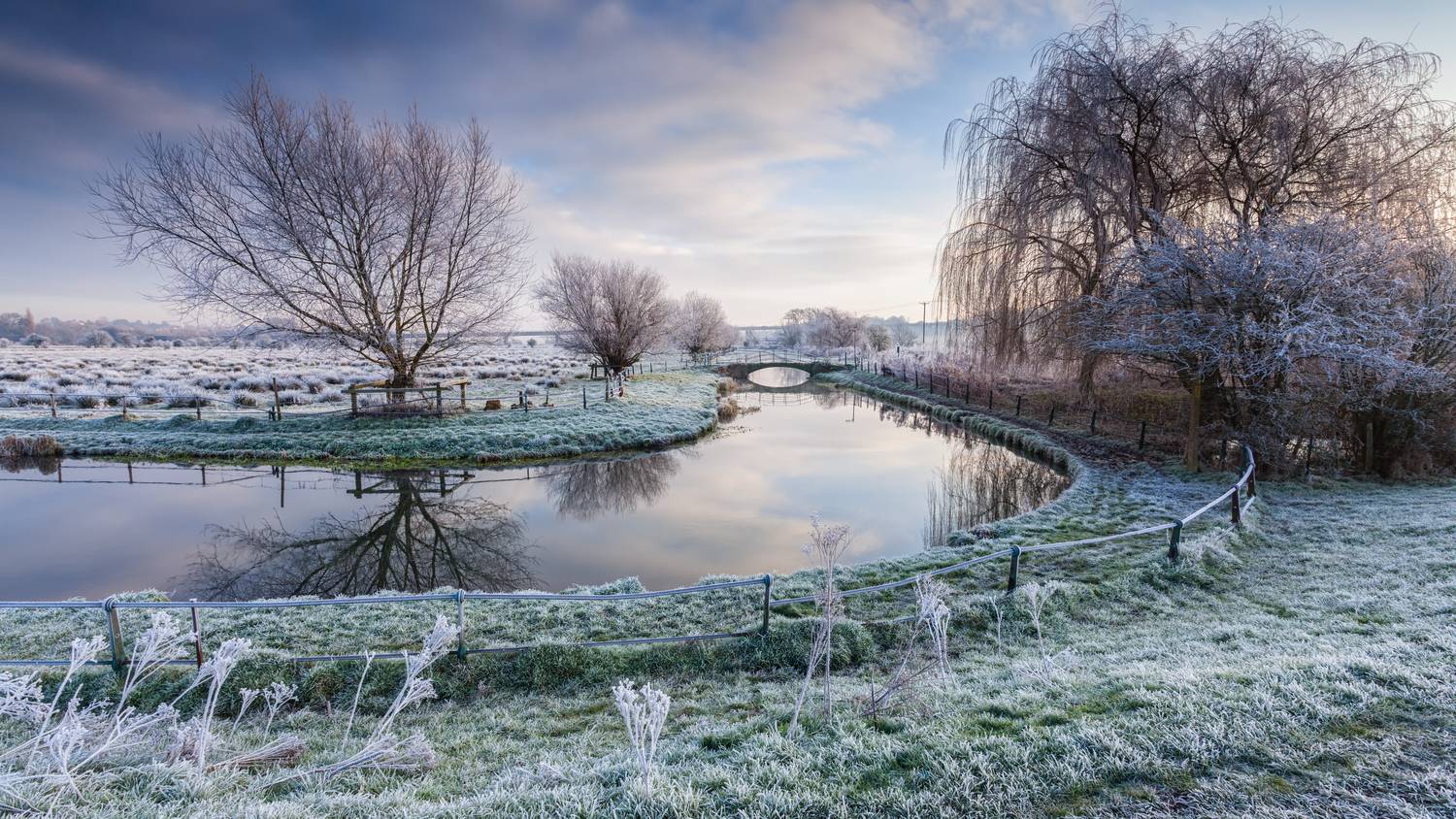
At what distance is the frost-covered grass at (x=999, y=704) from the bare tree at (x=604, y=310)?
26287mm

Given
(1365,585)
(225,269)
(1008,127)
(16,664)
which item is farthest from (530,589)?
(225,269)

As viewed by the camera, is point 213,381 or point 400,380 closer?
point 400,380

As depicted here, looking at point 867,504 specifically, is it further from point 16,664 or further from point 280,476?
point 280,476

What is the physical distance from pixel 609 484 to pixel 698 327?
41786mm

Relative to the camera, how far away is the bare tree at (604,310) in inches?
1265

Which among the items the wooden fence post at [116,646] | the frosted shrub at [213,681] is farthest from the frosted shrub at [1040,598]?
the wooden fence post at [116,646]

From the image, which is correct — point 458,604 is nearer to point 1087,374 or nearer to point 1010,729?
point 1010,729

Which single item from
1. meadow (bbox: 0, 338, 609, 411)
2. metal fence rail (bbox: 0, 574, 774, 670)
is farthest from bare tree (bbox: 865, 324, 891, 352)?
metal fence rail (bbox: 0, 574, 774, 670)

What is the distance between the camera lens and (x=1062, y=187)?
14156 mm

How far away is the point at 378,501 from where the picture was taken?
12438 millimetres

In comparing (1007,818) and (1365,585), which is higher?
(1007,818)

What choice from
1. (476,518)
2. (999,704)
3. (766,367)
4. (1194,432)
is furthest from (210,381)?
(1194,432)

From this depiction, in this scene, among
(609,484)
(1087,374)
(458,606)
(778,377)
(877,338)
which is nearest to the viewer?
(458,606)

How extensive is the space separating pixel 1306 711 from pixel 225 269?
24432mm
